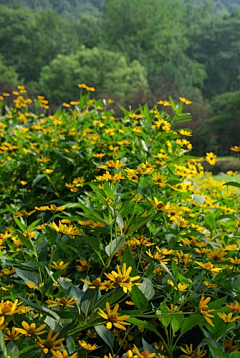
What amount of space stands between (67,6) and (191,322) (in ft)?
153

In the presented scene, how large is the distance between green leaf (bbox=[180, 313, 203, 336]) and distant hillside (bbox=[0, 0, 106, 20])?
142ft

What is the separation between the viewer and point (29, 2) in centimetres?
4200

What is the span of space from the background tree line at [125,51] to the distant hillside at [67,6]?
8.48 metres

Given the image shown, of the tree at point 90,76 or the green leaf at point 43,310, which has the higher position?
the green leaf at point 43,310

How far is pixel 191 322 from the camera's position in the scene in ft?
2.50

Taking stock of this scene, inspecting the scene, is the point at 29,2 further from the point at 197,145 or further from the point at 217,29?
the point at 197,145

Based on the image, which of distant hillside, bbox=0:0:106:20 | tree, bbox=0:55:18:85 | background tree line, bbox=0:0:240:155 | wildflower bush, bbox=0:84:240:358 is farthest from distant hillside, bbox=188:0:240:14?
wildflower bush, bbox=0:84:240:358

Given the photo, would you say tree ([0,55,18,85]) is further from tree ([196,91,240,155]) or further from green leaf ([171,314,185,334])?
green leaf ([171,314,185,334])

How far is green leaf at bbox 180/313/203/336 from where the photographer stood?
75 cm

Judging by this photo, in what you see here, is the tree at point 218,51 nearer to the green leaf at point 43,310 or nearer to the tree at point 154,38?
the tree at point 154,38

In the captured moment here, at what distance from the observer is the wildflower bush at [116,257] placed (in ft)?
2.44

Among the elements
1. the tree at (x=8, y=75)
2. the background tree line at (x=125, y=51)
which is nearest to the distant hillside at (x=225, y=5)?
the background tree line at (x=125, y=51)

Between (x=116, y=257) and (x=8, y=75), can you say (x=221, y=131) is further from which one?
(x=116, y=257)

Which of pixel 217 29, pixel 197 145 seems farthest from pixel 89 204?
pixel 217 29
